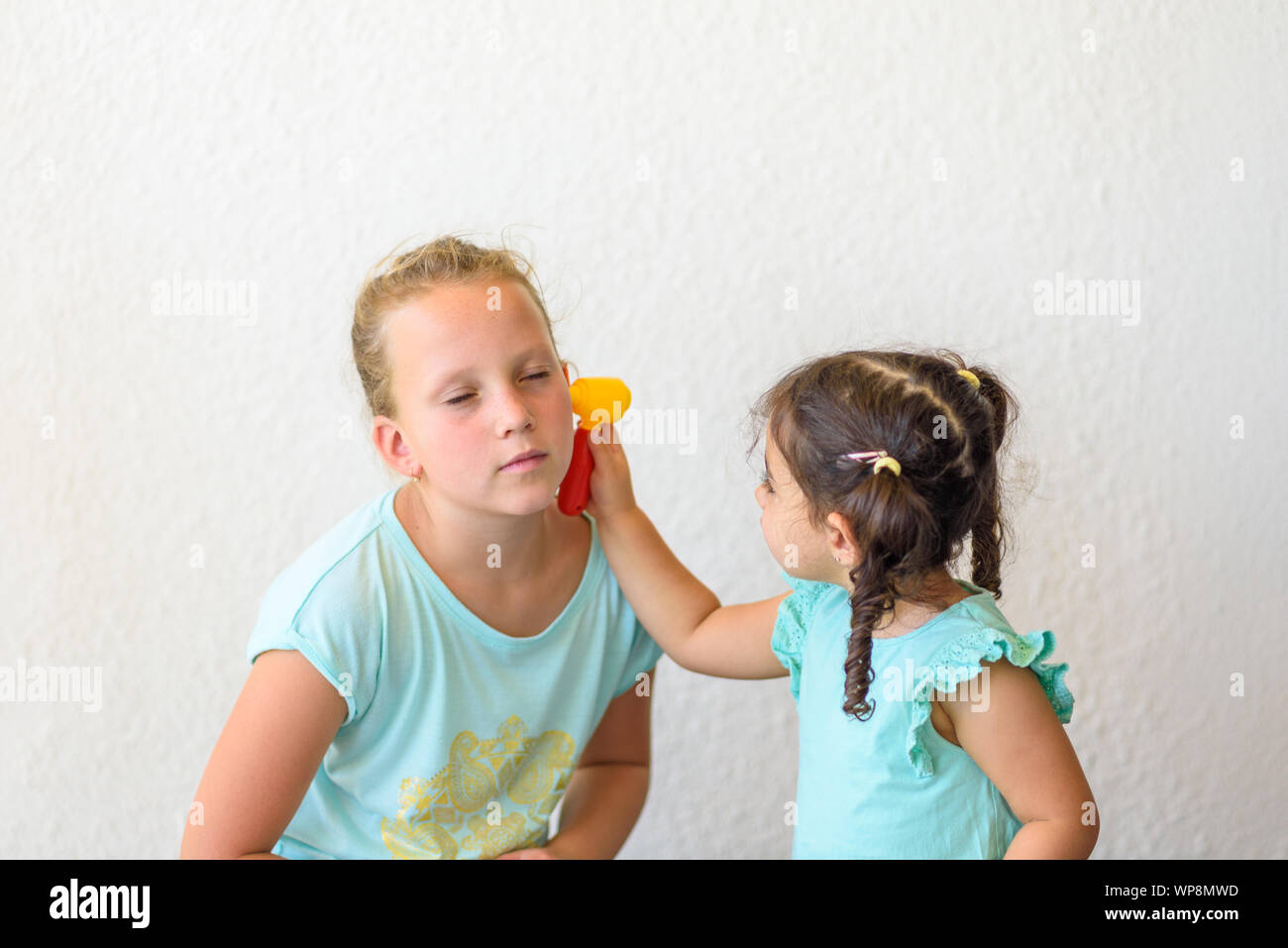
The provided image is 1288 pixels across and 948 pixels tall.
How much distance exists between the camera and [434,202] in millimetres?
1389

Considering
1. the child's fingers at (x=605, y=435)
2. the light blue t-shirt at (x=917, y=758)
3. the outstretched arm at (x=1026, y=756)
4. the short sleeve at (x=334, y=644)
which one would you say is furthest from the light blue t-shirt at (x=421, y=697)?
the outstretched arm at (x=1026, y=756)

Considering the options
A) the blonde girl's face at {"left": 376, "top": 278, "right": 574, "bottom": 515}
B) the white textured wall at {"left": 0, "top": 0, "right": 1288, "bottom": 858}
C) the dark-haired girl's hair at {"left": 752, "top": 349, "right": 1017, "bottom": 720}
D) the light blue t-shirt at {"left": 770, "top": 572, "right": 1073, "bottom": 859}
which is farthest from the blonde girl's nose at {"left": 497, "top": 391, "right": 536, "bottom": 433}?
the white textured wall at {"left": 0, "top": 0, "right": 1288, "bottom": 858}

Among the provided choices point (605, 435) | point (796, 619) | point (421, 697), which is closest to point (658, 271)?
point (605, 435)

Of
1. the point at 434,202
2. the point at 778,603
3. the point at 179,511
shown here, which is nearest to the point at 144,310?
the point at 179,511

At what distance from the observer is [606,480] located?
1.06 metres

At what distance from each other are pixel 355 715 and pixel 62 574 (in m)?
0.64

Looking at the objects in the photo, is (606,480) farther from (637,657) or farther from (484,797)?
(484,797)

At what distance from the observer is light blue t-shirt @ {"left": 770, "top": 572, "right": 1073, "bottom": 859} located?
3.03 ft

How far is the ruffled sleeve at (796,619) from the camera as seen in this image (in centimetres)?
107

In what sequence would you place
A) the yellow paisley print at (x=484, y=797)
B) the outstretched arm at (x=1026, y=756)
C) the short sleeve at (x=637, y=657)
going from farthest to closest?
1. the short sleeve at (x=637, y=657)
2. the yellow paisley print at (x=484, y=797)
3. the outstretched arm at (x=1026, y=756)

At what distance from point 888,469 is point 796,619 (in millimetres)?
194

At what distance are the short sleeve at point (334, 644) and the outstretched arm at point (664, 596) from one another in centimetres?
22

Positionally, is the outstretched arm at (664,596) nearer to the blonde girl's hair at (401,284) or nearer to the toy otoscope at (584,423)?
the toy otoscope at (584,423)
